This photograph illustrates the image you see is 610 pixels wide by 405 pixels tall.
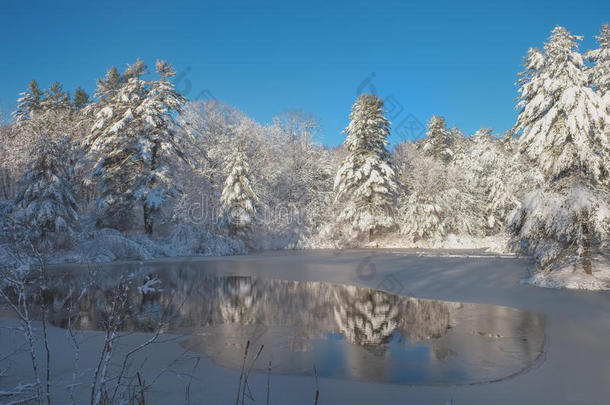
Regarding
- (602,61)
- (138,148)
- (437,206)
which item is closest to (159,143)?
(138,148)

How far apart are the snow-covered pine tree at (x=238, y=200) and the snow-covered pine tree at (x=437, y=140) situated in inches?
1048

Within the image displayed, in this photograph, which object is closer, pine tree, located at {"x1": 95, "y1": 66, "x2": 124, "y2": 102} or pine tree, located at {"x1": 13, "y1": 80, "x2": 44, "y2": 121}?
pine tree, located at {"x1": 95, "y1": 66, "x2": 124, "y2": 102}

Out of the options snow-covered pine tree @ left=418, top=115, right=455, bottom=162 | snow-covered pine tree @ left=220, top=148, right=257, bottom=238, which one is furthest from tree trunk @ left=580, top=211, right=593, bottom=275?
snow-covered pine tree @ left=418, top=115, right=455, bottom=162

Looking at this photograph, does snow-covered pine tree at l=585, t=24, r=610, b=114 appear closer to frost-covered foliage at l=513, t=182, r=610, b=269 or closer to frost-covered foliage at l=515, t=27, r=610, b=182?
frost-covered foliage at l=515, t=27, r=610, b=182

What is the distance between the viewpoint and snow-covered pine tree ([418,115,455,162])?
4625cm

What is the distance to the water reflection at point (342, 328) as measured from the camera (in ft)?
16.9

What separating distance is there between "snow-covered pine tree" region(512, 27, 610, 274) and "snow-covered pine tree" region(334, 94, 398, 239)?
16.7 m

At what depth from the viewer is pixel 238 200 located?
90.6ft

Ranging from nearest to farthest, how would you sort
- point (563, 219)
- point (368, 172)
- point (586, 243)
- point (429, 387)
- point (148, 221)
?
1. point (429, 387)
2. point (563, 219)
3. point (586, 243)
4. point (148, 221)
5. point (368, 172)

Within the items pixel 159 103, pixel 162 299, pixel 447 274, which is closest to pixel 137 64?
pixel 159 103

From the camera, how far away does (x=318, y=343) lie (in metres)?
6.22

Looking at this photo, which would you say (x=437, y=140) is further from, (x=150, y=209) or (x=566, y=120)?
(x=566, y=120)

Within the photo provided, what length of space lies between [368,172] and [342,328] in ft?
75.3

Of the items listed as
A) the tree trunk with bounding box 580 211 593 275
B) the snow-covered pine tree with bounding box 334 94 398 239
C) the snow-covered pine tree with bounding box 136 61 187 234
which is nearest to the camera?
the tree trunk with bounding box 580 211 593 275
